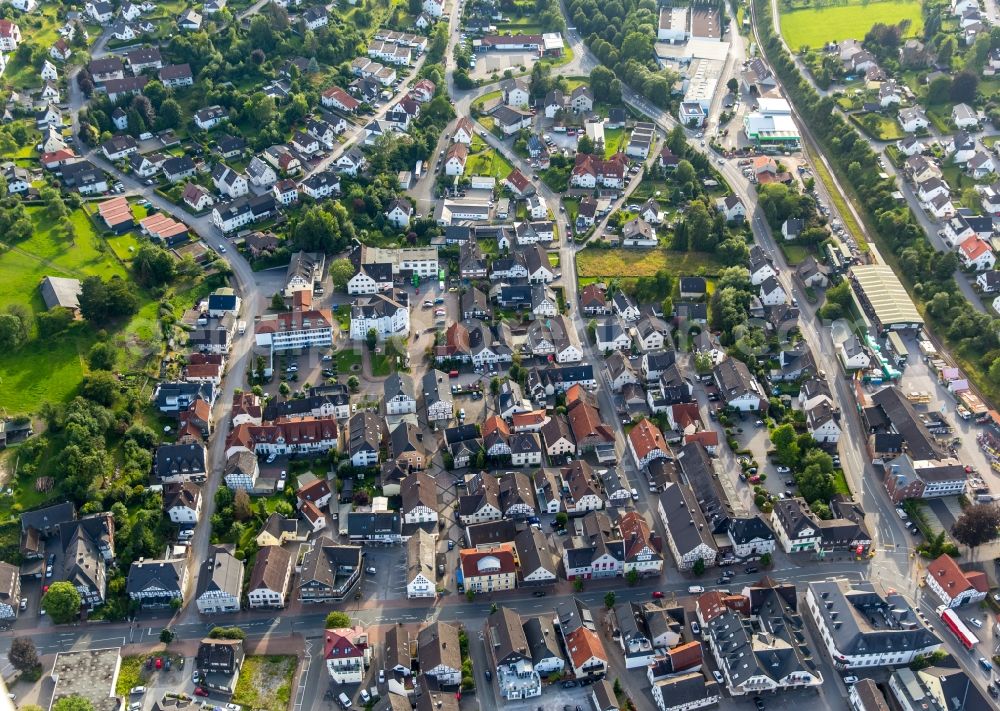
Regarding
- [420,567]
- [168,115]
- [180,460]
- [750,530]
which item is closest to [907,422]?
[750,530]

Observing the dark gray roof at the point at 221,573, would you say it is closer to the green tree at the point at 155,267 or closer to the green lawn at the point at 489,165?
the green tree at the point at 155,267

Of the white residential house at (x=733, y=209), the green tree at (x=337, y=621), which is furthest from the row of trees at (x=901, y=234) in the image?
the green tree at (x=337, y=621)

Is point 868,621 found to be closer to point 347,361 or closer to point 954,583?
point 954,583

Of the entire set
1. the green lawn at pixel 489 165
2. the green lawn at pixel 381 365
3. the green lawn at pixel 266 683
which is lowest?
the green lawn at pixel 266 683

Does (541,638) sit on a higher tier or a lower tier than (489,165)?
lower

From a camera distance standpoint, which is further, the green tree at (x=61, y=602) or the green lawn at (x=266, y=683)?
the green tree at (x=61, y=602)

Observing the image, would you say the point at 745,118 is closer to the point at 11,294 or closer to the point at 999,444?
the point at 999,444
